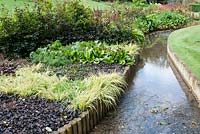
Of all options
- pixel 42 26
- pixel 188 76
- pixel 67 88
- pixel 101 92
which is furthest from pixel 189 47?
pixel 67 88

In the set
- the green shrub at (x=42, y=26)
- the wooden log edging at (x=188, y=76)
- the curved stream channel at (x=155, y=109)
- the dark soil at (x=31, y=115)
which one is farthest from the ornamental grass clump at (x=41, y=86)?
the green shrub at (x=42, y=26)

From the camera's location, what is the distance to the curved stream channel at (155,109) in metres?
6.19

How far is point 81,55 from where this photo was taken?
977 centimetres

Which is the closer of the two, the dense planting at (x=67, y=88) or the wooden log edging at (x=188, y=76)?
the dense planting at (x=67, y=88)

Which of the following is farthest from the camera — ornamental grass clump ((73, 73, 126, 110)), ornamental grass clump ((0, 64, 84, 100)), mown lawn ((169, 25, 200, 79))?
mown lawn ((169, 25, 200, 79))

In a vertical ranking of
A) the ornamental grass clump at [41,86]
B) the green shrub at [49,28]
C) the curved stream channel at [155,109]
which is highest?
the green shrub at [49,28]

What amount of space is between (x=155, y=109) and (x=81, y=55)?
10.7 feet

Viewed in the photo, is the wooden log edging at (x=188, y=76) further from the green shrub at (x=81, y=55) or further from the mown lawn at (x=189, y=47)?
the green shrub at (x=81, y=55)

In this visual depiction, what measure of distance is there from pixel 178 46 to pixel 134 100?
17.1ft

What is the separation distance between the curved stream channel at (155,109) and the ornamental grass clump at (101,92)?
26 cm

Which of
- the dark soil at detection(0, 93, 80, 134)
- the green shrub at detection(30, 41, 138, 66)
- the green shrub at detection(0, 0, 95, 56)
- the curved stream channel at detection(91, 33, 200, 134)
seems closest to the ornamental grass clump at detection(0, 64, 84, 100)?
the dark soil at detection(0, 93, 80, 134)

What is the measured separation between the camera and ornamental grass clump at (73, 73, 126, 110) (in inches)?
243

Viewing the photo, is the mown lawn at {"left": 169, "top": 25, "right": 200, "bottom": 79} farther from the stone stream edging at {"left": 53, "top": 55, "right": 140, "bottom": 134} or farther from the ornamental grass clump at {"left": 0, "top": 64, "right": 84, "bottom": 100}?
the ornamental grass clump at {"left": 0, "top": 64, "right": 84, "bottom": 100}

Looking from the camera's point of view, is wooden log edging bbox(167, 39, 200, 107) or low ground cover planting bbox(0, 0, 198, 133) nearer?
low ground cover planting bbox(0, 0, 198, 133)
